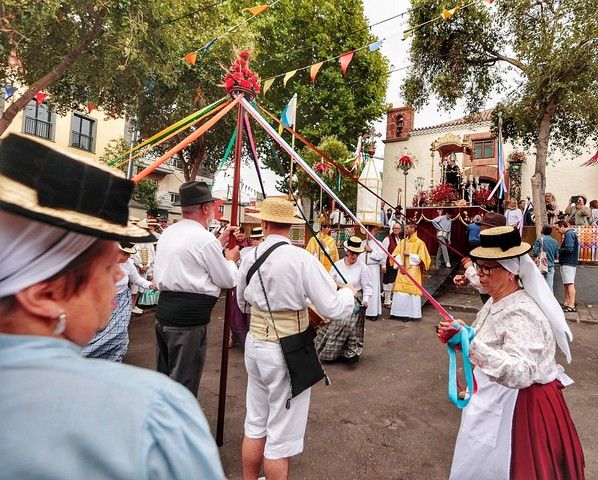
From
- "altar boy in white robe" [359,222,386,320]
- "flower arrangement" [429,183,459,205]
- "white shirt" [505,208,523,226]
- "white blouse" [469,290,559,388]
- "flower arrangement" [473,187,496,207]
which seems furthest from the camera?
"flower arrangement" [429,183,459,205]

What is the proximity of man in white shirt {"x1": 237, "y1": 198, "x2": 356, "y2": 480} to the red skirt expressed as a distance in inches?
48.1

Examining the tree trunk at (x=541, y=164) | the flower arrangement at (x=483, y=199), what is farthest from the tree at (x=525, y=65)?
the flower arrangement at (x=483, y=199)

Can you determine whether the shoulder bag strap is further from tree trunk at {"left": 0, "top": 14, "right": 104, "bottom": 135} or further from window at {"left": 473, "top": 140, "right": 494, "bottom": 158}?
window at {"left": 473, "top": 140, "right": 494, "bottom": 158}

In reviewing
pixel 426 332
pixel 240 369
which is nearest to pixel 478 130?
pixel 426 332

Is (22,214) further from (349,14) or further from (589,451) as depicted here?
(349,14)

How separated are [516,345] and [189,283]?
2.29 m

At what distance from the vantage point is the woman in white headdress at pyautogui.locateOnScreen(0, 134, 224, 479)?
67cm

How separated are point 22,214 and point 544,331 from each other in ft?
8.60

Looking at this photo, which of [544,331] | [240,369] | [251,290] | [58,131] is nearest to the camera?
[544,331]

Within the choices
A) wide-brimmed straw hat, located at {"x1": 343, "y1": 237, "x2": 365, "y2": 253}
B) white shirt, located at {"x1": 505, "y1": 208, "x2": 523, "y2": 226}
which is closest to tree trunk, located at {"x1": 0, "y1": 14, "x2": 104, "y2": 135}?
wide-brimmed straw hat, located at {"x1": 343, "y1": 237, "x2": 365, "y2": 253}

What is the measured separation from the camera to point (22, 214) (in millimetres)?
749

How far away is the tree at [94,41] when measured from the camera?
23.6ft

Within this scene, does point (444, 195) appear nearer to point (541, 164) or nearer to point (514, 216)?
point (514, 216)

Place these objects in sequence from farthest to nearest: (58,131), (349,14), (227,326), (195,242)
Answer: (58,131)
(349,14)
(227,326)
(195,242)
